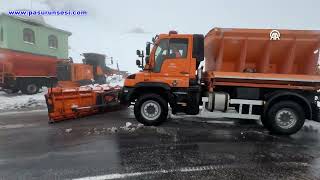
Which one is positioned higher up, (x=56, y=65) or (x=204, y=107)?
(x=56, y=65)

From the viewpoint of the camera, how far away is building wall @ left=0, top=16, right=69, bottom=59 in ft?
88.2

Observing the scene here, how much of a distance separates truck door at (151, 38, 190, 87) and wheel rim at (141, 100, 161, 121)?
28.3 inches

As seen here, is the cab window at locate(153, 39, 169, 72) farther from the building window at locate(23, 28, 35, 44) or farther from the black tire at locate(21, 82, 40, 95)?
the building window at locate(23, 28, 35, 44)

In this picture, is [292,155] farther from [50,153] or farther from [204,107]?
[50,153]

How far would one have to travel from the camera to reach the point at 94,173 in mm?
4879

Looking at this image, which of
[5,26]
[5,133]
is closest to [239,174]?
[5,133]

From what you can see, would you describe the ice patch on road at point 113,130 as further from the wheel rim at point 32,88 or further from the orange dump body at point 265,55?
the wheel rim at point 32,88

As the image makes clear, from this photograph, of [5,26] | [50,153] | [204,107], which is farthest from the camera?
[5,26]

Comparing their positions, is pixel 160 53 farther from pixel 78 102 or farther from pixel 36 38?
pixel 36 38

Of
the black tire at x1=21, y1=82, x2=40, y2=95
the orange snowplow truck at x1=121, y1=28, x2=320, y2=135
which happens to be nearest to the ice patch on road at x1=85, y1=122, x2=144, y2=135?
the orange snowplow truck at x1=121, y1=28, x2=320, y2=135

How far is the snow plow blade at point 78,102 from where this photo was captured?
909 centimetres

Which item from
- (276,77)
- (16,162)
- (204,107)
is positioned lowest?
(16,162)

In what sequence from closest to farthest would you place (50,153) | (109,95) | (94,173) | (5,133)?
(94,173) → (50,153) → (5,133) → (109,95)

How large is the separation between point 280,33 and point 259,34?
558mm
